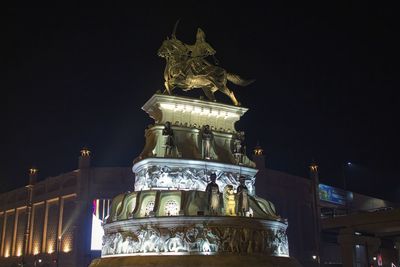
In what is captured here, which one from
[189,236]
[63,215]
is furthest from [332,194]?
[189,236]

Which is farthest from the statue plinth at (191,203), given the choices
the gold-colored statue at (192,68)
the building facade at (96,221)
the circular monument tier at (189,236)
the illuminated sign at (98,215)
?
the illuminated sign at (98,215)

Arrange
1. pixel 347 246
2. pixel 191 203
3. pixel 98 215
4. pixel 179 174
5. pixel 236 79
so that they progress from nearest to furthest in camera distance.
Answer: pixel 191 203, pixel 179 174, pixel 236 79, pixel 347 246, pixel 98 215

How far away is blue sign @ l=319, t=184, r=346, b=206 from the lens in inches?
2395

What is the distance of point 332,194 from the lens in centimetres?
6266

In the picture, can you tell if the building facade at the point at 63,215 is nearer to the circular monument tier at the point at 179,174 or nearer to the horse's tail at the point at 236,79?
the horse's tail at the point at 236,79

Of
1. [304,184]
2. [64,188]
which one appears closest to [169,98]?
[64,188]

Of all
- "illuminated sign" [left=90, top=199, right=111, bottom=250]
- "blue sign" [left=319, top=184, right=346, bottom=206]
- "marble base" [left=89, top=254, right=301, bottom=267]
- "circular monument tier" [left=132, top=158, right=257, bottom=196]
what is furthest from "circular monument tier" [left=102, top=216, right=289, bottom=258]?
"blue sign" [left=319, top=184, right=346, bottom=206]

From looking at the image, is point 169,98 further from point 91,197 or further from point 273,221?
point 91,197

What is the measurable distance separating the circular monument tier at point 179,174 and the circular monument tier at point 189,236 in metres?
2.78

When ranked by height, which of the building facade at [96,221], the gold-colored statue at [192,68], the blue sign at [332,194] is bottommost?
the building facade at [96,221]

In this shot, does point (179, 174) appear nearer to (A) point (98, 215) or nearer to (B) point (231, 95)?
(B) point (231, 95)

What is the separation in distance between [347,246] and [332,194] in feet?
70.3

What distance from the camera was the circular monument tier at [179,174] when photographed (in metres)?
22.9

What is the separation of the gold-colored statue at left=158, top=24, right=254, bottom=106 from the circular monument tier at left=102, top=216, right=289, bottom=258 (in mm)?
7971
